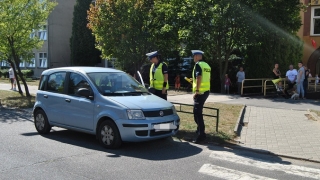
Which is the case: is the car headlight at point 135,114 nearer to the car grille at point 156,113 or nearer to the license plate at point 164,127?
the car grille at point 156,113

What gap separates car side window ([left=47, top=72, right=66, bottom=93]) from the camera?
25.7 feet

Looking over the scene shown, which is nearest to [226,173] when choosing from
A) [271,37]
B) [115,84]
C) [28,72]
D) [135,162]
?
[135,162]

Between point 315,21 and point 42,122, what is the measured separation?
21253mm

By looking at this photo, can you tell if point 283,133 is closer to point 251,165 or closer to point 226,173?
point 251,165

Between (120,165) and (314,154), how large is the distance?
12.4 feet

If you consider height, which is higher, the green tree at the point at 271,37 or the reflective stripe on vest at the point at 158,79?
the green tree at the point at 271,37

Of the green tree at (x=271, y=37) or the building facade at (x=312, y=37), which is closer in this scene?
the green tree at (x=271, y=37)

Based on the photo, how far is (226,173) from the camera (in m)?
5.32

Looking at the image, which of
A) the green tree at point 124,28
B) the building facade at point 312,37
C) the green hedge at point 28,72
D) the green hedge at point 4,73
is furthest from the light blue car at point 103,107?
the green hedge at point 4,73

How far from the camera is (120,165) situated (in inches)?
223

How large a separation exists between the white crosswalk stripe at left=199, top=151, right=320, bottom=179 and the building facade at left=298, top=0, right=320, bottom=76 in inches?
762

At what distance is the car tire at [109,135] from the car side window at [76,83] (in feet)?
3.46

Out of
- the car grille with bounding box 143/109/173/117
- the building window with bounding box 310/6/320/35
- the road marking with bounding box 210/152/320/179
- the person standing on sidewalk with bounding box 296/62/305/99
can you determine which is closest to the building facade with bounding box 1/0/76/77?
the building window with bounding box 310/6/320/35

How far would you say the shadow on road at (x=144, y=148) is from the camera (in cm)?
634
